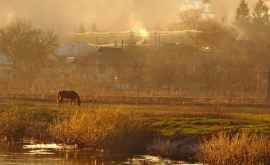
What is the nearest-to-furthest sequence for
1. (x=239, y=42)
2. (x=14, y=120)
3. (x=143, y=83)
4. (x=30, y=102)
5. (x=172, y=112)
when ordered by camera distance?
(x=14, y=120) < (x=172, y=112) < (x=30, y=102) < (x=143, y=83) < (x=239, y=42)

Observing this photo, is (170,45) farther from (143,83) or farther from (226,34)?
(143,83)

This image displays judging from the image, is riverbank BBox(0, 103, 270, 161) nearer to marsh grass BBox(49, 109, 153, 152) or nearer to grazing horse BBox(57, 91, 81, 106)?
marsh grass BBox(49, 109, 153, 152)

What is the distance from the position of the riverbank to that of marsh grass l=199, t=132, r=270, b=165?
3.52 metres

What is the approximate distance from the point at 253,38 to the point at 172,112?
86255 millimetres

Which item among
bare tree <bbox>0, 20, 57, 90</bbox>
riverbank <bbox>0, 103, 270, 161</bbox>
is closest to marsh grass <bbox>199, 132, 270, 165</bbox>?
riverbank <bbox>0, 103, 270, 161</bbox>

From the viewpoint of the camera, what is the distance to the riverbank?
150 ft

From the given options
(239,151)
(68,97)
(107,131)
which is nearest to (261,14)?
(68,97)

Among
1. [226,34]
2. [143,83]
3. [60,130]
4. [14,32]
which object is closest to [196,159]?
[60,130]

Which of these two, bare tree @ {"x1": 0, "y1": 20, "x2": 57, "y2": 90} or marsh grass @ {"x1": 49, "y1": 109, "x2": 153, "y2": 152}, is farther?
bare tree @ {"x1": 0, "y1": 20, "x2": 57, "y2": 90}

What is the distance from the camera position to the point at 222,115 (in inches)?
2159

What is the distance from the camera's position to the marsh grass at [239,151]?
38.8 m

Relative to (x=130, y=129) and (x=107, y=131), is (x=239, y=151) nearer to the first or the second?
(x=130, y=129)

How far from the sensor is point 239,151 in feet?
128

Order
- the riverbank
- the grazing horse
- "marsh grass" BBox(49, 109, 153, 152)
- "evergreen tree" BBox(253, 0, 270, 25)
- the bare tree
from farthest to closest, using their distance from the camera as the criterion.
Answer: "evergreen tree" BBox(253, 0, 270, 25), the bare tree, the grazing horse, "marsh grass" BBox(49, 109, 153, 152), the riverbank
